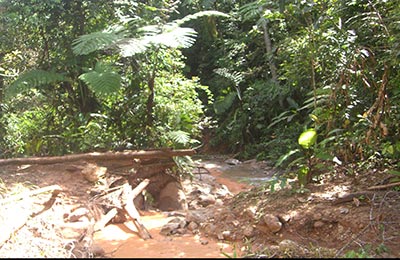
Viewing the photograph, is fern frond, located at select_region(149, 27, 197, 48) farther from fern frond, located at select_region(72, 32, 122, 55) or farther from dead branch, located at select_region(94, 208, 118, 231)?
dead branch, located at select_region(94, 208, 118, 231)

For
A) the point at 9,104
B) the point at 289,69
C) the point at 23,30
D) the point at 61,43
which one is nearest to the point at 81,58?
the point at 61,43

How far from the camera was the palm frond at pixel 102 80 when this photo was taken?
5707mm

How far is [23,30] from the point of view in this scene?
7.04 meters

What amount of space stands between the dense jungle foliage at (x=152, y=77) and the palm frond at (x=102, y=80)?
1 cm

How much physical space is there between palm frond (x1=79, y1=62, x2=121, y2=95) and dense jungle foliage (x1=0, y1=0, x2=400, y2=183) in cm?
1

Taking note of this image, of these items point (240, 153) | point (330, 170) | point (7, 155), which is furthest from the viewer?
point (240, 153)

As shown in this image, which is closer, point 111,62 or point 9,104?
point 111,62

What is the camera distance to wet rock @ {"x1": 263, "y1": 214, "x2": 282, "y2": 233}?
4.21m

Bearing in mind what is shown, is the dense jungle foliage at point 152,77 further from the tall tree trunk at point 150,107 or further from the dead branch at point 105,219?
the dead branch at point 105,219

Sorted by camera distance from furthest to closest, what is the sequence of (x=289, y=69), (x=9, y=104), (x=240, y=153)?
(x=240, y=153), (x=9, y=104), (x=289, y=69)

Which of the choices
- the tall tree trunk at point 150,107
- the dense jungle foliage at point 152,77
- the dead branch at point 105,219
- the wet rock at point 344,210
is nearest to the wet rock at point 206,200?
the dense jungle foliage at point 152,77

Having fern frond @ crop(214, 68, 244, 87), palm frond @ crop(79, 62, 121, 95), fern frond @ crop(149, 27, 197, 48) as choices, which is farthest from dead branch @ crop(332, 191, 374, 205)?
fern frond @ crop(214, 68, 244, 87)

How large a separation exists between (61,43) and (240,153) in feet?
20.5

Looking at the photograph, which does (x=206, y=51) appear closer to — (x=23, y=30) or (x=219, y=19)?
(x=219, y=19)
